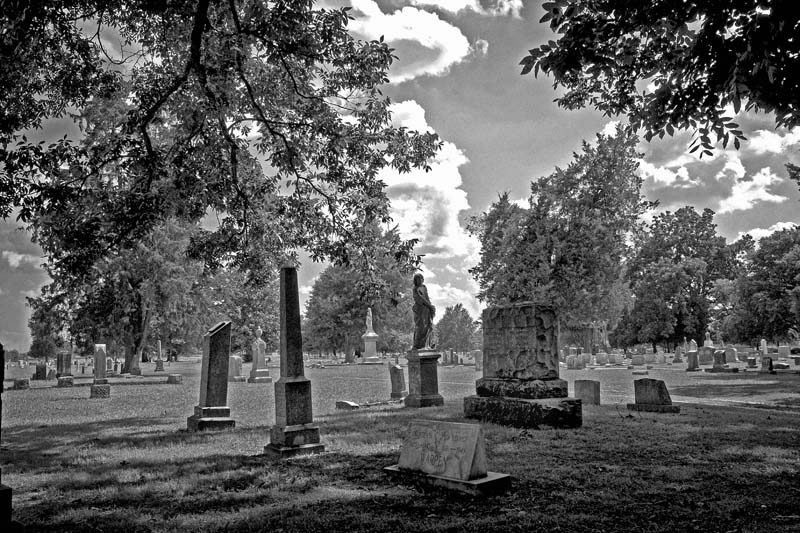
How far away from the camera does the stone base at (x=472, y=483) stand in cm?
569

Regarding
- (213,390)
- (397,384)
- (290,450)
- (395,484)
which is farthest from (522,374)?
(397,384)

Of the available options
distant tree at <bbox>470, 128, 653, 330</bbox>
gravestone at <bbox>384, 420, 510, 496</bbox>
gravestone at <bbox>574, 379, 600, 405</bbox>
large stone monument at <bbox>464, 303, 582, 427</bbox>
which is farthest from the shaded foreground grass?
distant tree at <bbox>470, 128, 653, 330</bbox>

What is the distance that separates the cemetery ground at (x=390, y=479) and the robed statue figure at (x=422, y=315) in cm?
348

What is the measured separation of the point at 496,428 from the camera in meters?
10.2

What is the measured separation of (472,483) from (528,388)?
5197mm

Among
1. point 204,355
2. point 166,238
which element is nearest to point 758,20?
point 204,355

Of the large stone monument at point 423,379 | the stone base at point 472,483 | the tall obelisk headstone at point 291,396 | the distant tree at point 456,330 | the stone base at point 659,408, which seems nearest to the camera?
the stone base at point 472,483

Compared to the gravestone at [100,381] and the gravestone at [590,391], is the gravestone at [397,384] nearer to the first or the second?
the gravestone at [590,391]

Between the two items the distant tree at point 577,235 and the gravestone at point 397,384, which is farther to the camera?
the distant tree at point 577,235

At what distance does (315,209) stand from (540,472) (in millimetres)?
8741

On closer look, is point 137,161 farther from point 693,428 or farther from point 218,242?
point 693,428

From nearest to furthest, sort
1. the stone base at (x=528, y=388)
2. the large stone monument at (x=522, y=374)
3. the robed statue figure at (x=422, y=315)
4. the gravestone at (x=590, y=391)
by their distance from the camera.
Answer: the large stone monument at (x=522, y=374), the stone base at (x=528, y=388), the gravestone at (x=590, y=391), the robed statue figure at (x=422, y=315)

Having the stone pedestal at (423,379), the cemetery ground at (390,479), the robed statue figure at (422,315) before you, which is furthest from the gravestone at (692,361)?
the stone pedestal at (423,379)

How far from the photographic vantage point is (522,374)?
10.9 meters
